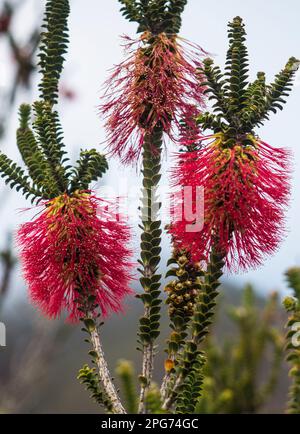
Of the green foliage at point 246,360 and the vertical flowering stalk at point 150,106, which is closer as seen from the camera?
the vertical flowering stalk at point 150,106

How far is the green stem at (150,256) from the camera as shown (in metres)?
2.39

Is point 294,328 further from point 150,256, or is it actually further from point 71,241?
point 71,241

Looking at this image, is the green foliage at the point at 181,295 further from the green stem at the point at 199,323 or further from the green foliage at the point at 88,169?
the green foliage at the point at 88,169

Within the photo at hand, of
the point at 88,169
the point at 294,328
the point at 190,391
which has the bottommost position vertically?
the point at 190,391

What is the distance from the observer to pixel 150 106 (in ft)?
8.24

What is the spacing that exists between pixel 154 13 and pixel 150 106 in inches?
16.2

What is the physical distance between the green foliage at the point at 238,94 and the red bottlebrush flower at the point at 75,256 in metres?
0.58

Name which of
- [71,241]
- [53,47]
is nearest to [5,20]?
[53,47]

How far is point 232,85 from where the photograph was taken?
2.32m

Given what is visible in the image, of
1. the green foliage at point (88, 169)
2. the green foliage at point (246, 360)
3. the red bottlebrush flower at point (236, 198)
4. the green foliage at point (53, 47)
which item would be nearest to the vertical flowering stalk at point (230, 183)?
the red bottlebrush flower at point (236, 198)

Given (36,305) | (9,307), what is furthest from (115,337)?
(36,305)

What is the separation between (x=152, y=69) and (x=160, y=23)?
0.24 metres
